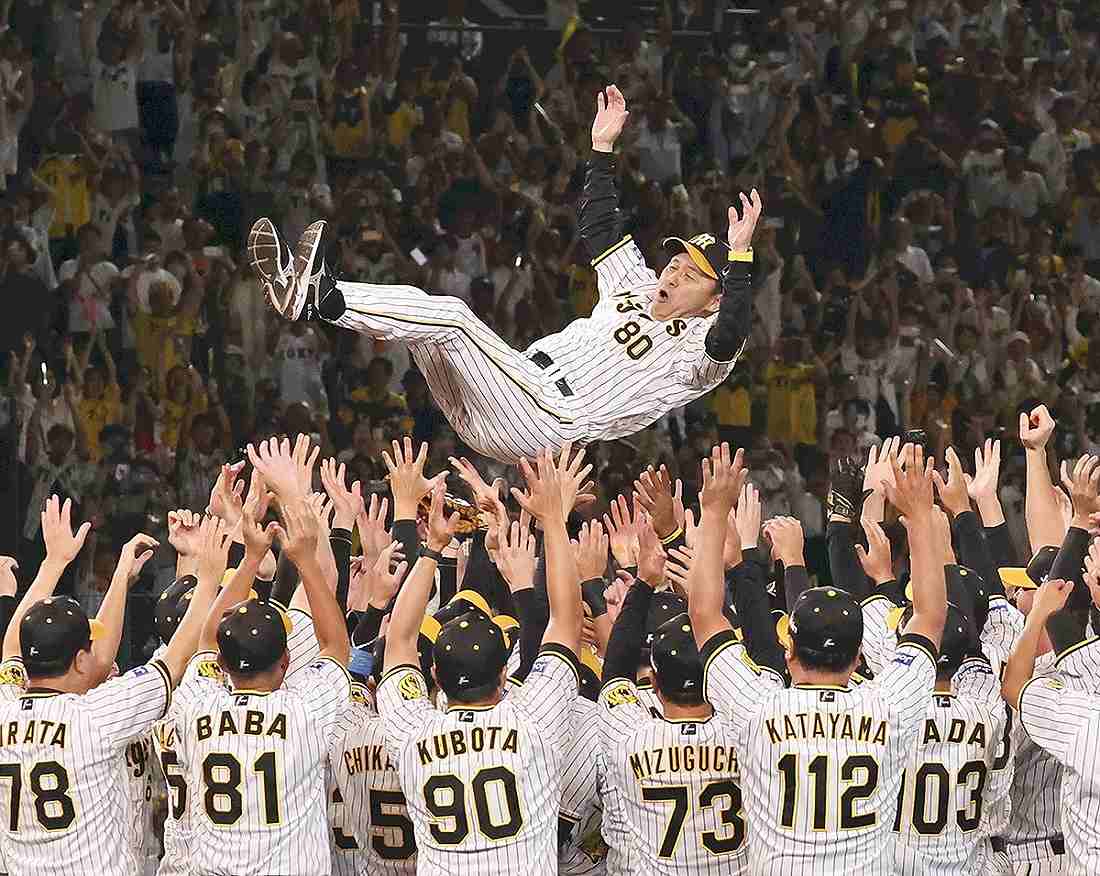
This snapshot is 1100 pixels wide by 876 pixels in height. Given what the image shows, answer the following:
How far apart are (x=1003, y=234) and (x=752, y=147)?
89.3 inches

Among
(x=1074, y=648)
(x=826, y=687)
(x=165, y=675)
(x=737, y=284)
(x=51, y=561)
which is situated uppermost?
(x=737, y=284)

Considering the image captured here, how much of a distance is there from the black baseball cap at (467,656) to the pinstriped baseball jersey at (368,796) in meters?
0.77

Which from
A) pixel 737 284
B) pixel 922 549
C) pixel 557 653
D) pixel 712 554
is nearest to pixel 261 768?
pixel 557 653

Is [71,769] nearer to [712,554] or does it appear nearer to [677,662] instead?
[677,662]

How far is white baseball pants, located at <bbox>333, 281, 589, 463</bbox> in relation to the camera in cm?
951

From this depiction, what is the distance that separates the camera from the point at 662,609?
908 centimetres

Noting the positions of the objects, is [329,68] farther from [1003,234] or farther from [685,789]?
[685,789]

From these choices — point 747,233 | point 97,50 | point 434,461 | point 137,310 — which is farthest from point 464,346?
point 97,50

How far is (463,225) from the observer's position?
1742 cm

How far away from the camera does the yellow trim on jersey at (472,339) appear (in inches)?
372

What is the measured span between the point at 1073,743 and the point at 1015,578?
1.74 meters

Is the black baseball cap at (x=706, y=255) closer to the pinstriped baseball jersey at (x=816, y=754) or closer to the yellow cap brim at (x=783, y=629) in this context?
the yellow cap brim at (x=783, y=629)

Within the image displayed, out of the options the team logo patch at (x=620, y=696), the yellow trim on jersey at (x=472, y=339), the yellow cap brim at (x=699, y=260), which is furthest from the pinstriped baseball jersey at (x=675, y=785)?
the yellow cap brim at (x=699, y=260)

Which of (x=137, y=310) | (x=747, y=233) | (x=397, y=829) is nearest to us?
(x=397, y=829)
